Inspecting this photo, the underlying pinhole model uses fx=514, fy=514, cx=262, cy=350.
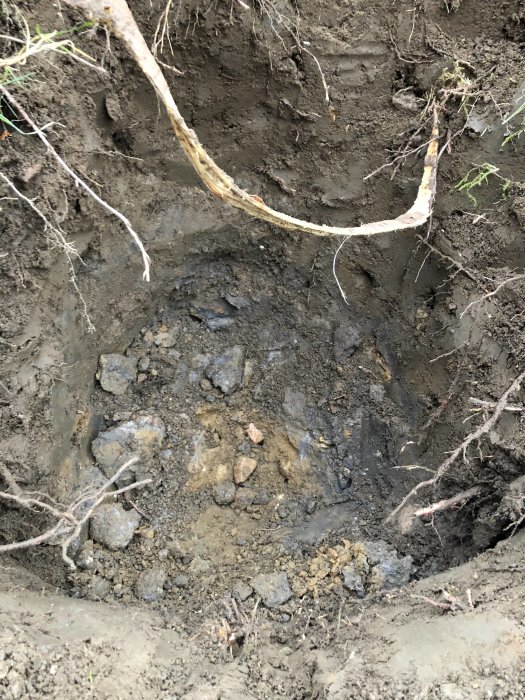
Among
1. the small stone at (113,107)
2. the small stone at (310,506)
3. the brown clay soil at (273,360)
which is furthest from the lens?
the small stone at (310,506)

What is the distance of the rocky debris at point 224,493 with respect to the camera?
256 cm

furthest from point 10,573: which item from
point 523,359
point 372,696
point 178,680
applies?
point 523,359

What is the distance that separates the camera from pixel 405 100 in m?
2.31

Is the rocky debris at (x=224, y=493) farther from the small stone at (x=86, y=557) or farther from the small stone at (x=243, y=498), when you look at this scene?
the small stone at (x=86, y=557)

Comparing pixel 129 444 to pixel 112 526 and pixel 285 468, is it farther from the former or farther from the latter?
pixel 285 468

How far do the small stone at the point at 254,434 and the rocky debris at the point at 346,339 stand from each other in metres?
0.59

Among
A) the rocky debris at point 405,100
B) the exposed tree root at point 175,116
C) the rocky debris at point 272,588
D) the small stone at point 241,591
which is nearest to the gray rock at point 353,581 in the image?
the rocky debris at point 272,588

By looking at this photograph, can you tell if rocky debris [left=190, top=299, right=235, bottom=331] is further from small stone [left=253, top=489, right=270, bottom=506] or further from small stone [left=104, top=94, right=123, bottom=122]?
small stone [left=104, top=94, right=123, bottom=122]

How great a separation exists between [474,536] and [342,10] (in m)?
2.29

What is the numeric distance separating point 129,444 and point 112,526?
0.39 m

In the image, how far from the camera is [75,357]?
7.60 feet

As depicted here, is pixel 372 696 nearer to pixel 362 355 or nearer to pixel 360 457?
pixel 360 457

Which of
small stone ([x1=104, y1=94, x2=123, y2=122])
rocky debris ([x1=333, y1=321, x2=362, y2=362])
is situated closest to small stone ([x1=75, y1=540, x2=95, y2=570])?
rocky debris ([x1=333, y1=321, x2=362, y2=362])

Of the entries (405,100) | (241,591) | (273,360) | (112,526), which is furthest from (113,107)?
(241,591)
